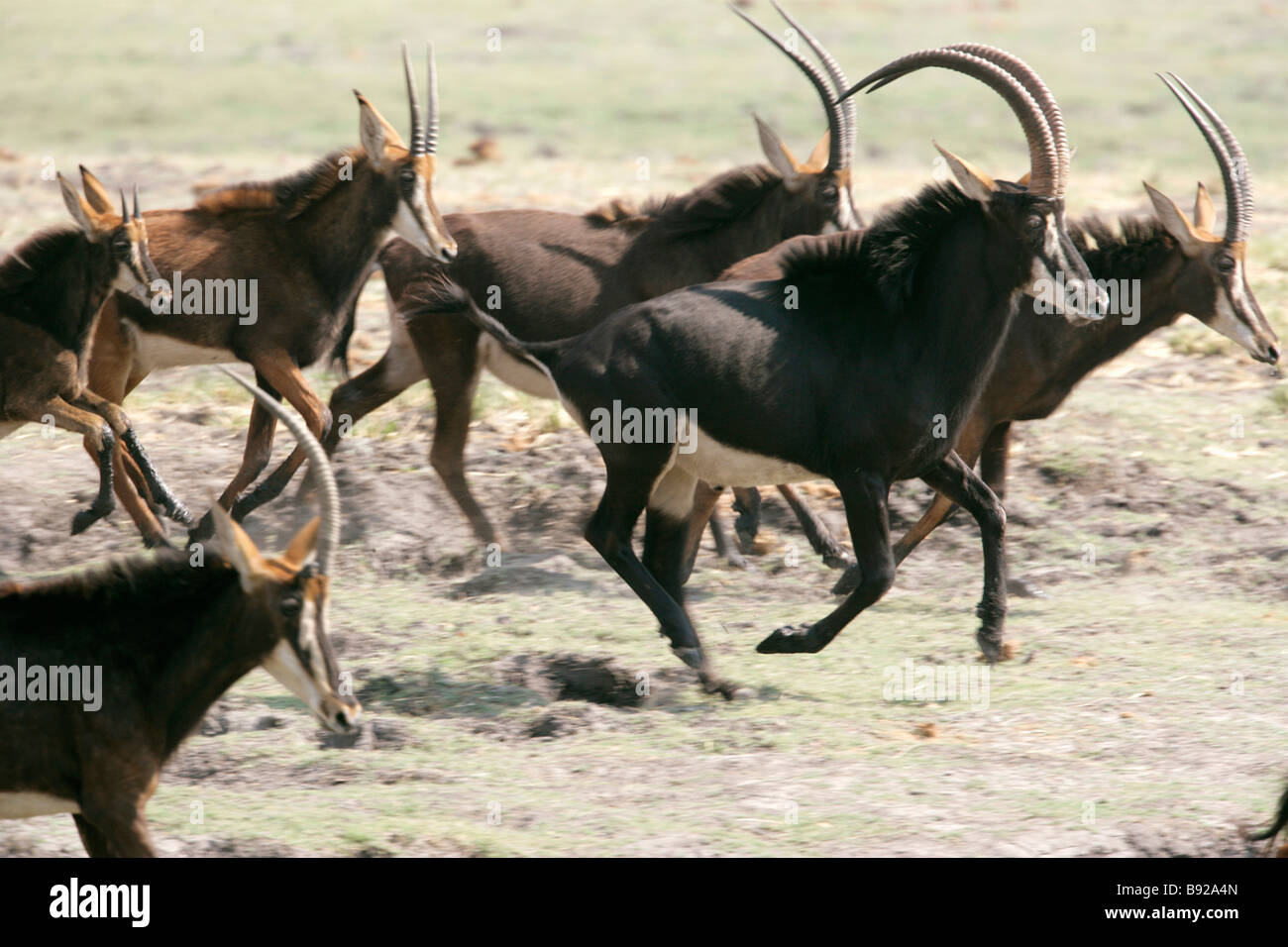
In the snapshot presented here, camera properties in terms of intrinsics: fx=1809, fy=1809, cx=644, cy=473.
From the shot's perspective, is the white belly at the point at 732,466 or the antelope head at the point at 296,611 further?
the white belly at the point at 732,466

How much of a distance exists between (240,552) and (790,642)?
285cm

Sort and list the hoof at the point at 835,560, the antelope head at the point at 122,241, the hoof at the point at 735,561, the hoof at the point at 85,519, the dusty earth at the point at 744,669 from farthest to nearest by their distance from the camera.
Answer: the hoof at the point at 735,561 < the hoof at the point at 835,560 < the hoof at the point at 85,519 < the antelope head at the point at 122,241 < the dusty earth at the point at 744,669

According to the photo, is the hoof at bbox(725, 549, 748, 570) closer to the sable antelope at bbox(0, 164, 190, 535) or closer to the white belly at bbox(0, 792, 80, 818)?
the sable antelope at bbox(0, 164, 190, 535)

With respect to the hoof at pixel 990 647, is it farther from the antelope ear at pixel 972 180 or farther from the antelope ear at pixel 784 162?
the antelope ear at pixel 784 162

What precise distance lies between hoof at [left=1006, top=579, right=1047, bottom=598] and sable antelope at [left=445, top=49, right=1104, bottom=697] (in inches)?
38.0

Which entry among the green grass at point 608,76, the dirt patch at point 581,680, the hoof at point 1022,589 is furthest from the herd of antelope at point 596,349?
the green grass at point 608,76

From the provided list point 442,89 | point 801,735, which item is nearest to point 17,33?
point 442,89

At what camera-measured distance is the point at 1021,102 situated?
23.9 feet

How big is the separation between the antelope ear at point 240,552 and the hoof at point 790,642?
8.95ft

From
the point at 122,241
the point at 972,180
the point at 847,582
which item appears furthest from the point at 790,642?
the point at 122,241

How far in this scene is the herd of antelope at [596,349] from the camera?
4750mm

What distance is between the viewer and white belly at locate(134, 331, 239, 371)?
8.36 meters

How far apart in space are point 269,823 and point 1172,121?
680 inches

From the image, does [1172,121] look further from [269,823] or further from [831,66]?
[269,823]
